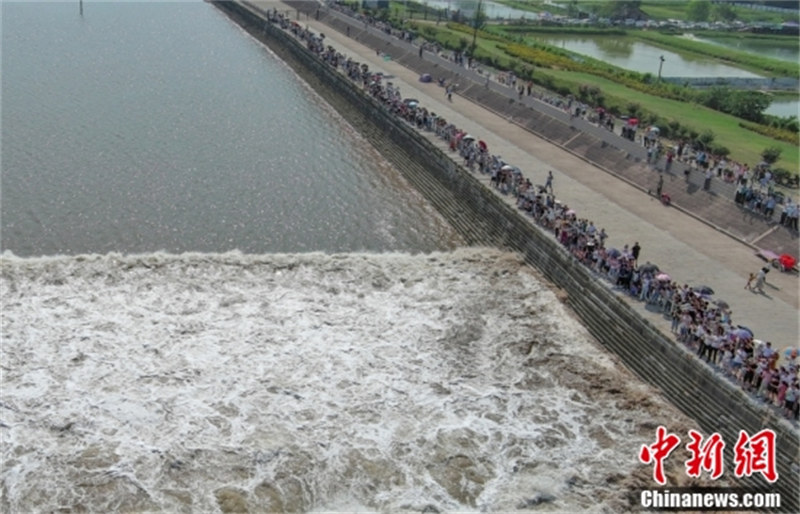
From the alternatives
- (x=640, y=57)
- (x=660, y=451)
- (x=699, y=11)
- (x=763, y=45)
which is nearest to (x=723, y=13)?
(x=699, y=11)

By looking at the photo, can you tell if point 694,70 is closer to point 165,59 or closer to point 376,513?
point 165,59

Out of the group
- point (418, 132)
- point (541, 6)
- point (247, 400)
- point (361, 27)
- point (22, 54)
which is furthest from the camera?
point (541, 6)

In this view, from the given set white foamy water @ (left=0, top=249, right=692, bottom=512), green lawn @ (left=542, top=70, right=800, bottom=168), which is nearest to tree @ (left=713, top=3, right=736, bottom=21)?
green lawn @ (left=542, top=70, right=800, bottom=168)

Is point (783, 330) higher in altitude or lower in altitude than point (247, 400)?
higher

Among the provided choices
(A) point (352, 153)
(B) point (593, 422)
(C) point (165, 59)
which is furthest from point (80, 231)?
(C) point (165, 59)

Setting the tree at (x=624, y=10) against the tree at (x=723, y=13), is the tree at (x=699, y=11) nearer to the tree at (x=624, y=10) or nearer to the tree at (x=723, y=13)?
the tree at (x=723, y=13)

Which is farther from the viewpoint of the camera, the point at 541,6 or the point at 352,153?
the point at 541,6

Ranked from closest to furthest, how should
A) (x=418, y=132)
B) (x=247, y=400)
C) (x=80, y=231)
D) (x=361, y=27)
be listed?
1. (x=247, y=400)
2. (x=80, y=231)
3. (x=418, y=132)
4. (x=361, y=27)
